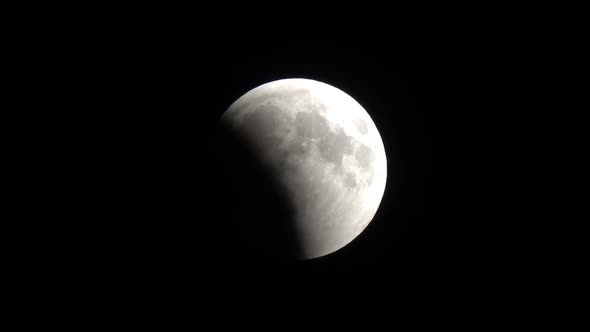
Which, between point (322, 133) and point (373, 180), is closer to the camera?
point (322, 133)

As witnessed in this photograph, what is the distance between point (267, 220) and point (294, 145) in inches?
25.1

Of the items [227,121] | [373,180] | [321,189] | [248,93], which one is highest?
[248,93]

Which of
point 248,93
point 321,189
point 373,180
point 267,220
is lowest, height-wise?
point 267,220

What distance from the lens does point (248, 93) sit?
3561 millimetres

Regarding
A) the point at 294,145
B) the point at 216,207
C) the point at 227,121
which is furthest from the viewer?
the point at 227,121

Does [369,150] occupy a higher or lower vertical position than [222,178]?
higher

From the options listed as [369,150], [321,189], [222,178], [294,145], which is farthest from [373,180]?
[222,178]

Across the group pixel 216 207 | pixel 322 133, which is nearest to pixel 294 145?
pixel 322 133

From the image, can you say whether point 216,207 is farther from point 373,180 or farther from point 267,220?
point 373,180

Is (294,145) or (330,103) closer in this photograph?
(294,145)

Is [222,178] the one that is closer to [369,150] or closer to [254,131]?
[254,131]

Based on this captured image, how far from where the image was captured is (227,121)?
3.38 m

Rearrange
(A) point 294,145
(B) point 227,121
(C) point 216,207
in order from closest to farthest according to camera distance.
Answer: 1. (A) point 294,145
2. (C) point 216,207
3. (B) point 227,121

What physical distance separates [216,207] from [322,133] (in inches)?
Result: 41.3
